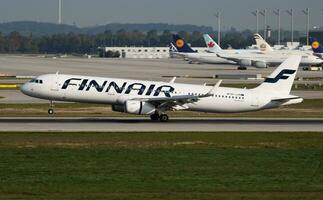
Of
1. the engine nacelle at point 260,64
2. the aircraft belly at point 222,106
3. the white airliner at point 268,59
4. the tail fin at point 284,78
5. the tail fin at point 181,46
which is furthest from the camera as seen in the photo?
the tail fin at point 181,46

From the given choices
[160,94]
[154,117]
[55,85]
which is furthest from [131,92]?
[55,85]

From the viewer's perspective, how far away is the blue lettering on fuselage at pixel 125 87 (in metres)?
58.3

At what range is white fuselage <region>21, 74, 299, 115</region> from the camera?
192ft

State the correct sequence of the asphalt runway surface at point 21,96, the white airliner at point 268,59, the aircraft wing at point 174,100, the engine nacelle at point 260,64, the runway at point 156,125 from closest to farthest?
1. the runway at point 156,125
2. the aircraft wing at point 174,100
3. the asphalt runway surface at point 21,96
4. the white airliner at point 268,59
5. the engine nacelle at point 260,64

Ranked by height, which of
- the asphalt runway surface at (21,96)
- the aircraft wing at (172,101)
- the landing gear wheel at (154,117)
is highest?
the aircraft wing at (172,101)

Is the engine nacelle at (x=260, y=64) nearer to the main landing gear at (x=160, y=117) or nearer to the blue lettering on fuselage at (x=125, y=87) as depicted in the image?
the blue lettering on fuselage at (x=125, y=87)

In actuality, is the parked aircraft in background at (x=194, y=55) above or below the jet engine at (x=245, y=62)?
above

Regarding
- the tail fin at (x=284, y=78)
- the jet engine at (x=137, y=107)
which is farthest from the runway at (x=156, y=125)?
the tail fin at (x=284, y=78)

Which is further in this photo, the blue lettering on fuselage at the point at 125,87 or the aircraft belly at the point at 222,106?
the aircraft belly at the point at 222,106
